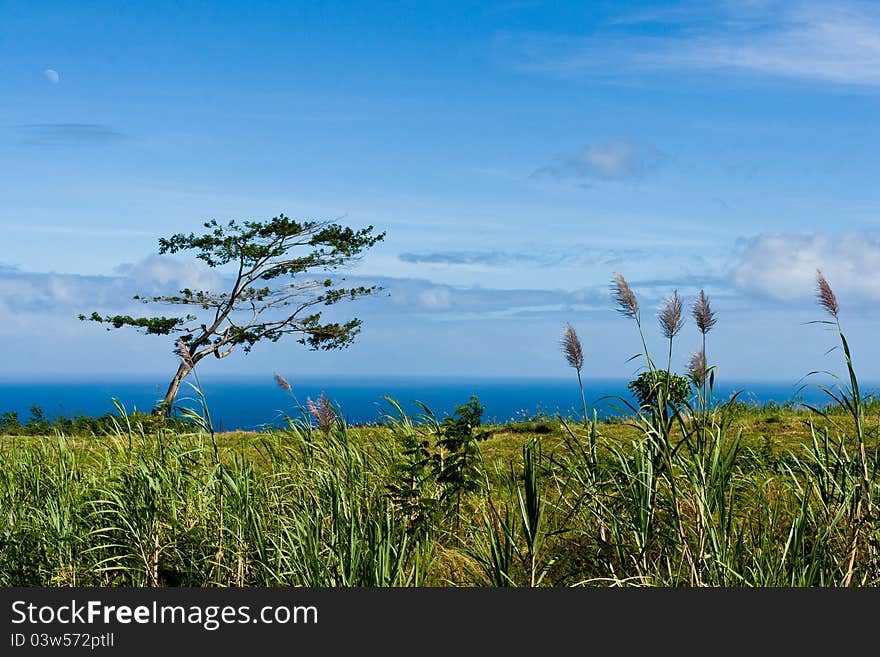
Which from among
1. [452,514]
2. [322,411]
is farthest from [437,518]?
[322,411]

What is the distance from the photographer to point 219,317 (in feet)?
66.2

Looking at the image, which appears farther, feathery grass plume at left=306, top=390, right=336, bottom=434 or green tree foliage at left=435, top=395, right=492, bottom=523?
green tree foliage at left=435, top=395, right=492, bottom=523

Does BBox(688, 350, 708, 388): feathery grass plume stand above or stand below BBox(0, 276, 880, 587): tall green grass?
above

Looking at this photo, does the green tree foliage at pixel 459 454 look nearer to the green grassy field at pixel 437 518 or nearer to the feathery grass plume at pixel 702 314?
the green grassy field at pixel 437 518

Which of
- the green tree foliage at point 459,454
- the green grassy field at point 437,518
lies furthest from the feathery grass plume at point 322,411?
the green tree foliage at point 459,454

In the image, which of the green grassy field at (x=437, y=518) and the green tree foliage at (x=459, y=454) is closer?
the green grassy field at (x=437, y=518)

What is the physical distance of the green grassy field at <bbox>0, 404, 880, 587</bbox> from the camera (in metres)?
3.98

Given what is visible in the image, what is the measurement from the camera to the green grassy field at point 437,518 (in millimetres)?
3984

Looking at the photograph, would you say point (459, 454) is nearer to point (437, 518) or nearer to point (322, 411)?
point (437, 518)

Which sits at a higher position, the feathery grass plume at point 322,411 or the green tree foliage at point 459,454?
the feathery grass plume at point 322,411

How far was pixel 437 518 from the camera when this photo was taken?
16.3 feet

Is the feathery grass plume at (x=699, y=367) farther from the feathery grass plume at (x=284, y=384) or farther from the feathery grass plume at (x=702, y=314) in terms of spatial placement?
the feathery grass plume at (x=284, y=384)

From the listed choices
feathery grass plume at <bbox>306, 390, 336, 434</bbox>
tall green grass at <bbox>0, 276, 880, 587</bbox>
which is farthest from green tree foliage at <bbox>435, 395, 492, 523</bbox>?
feathery grass plume at <bbox>306, 390, 336, 434</bbox>

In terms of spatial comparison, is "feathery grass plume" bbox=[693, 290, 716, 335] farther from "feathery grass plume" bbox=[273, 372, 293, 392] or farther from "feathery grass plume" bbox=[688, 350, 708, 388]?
"feathery grass plume" bbox=[273, 372, 293, 392]
